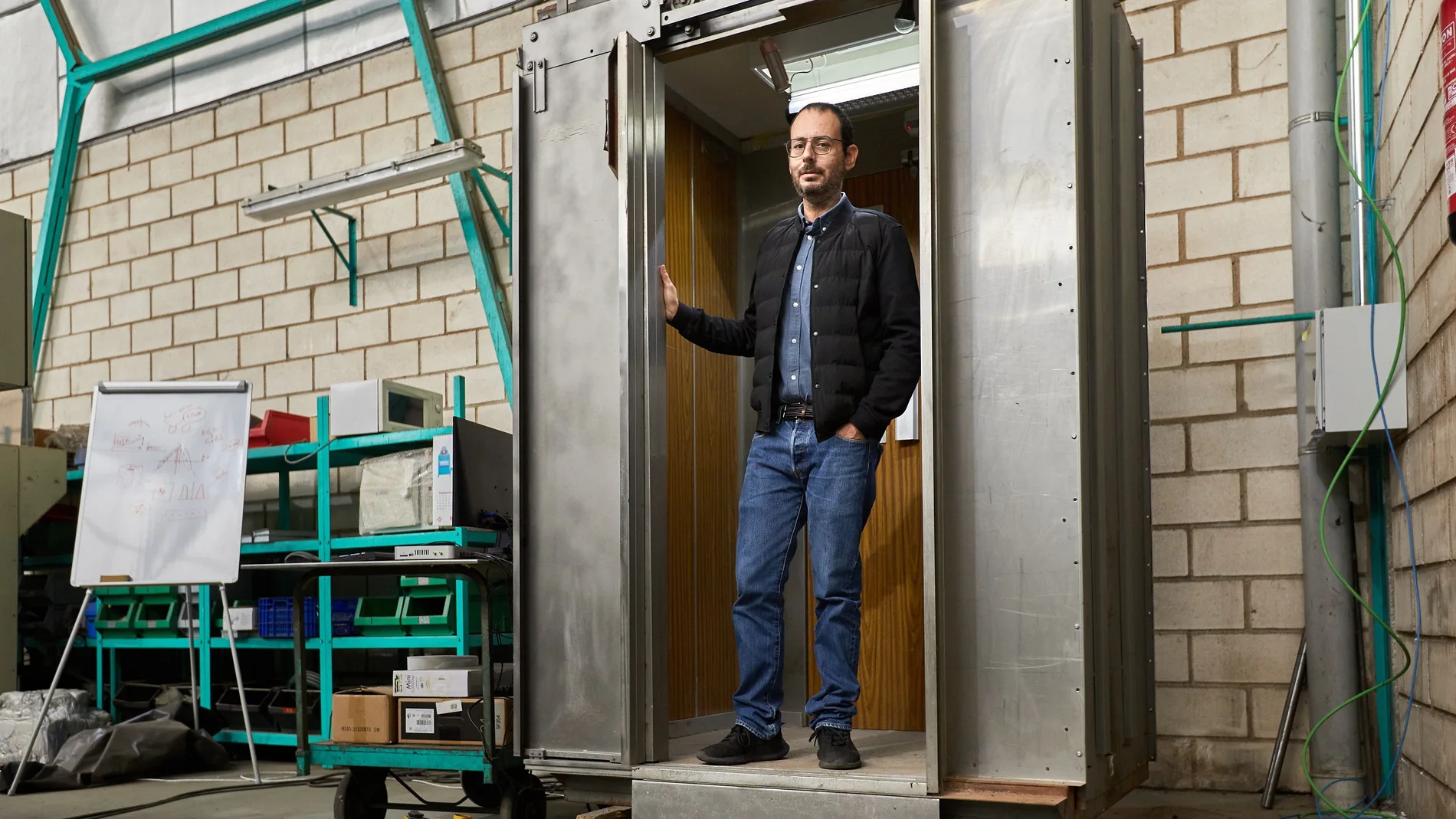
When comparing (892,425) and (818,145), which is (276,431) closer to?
(892,425)

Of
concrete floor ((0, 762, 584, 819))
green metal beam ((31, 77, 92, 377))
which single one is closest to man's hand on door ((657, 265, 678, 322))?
concrete floor ((0, 762, 584, 819))

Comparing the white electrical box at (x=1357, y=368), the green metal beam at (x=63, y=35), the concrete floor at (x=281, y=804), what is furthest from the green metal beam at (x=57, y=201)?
the white electrical box at (x=1357, y=368)

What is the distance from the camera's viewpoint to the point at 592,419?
9.94ft

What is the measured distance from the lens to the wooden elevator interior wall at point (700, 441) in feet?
11.3

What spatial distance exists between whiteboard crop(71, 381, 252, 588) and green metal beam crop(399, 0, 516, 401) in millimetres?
1065

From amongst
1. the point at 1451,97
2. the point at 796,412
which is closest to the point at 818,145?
the point at 796,412

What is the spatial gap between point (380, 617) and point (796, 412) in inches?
99.6

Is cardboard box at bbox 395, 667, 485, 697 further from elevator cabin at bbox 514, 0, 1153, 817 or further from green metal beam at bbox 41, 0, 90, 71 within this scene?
green metal beam at bbox 41, 0, 90, 71

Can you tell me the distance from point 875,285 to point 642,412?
65 centimetres

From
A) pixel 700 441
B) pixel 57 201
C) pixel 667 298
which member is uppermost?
pixel 57 201

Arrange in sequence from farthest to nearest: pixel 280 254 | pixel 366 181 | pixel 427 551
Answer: pixel 280 254 < pixel 366 181 < pixel 427 551

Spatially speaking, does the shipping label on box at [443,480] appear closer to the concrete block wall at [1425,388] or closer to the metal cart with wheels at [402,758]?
the metal cart with wheels at [402,758]

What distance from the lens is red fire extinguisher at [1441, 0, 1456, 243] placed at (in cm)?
176

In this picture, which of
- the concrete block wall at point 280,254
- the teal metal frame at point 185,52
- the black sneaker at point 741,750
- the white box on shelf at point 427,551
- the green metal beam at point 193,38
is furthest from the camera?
the green metal beam at point 193,38
